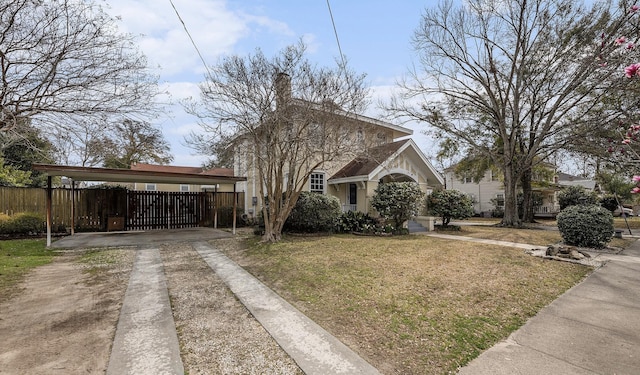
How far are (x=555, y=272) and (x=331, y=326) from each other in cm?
602

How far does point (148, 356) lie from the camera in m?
3.16

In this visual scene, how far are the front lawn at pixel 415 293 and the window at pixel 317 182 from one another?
262 inches

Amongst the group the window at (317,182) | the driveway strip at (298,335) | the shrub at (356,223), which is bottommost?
the driveway strip at (298,335)

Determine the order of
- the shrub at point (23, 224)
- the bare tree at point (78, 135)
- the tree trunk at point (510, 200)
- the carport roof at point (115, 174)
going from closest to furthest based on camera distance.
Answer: the bare tree at point (78, 135)
the carport roof at point (115, 174)
the shrub at point (23, 224)
the tree trunk at point (510, 200)

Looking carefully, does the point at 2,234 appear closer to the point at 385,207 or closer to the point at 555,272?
the point at 385,207

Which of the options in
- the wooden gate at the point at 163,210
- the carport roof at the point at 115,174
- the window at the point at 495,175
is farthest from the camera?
the window at the point at 495,175

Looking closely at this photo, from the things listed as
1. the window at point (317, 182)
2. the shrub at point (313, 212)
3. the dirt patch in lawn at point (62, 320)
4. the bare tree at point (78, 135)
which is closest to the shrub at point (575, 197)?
the window at point (317, 182)

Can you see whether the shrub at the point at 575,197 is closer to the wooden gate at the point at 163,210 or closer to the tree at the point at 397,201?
the tree at the point at 397,201

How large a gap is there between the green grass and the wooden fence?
263 centimetres

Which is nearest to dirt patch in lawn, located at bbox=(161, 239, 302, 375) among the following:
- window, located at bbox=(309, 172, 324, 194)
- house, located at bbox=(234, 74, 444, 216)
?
house, located at bbox=(234, 74, 444, 216)

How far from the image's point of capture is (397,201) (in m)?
13.1

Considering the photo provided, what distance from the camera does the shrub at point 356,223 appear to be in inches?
537

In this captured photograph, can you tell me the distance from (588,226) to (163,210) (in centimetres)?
1865

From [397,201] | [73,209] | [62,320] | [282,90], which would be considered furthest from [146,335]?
[73,209]
